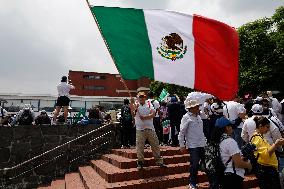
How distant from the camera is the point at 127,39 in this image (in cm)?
659

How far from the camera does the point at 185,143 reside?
21.6 feet

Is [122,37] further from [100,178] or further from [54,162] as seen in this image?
[54,162]

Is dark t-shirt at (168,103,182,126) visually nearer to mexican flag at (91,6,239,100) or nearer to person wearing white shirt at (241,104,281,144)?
mexican flag at (91,6,239,100)

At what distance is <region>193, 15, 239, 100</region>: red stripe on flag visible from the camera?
21.6 ft

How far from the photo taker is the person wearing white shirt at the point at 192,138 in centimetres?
645

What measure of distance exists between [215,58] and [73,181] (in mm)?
5355

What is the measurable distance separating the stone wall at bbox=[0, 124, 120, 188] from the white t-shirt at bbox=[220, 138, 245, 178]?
24.2ft

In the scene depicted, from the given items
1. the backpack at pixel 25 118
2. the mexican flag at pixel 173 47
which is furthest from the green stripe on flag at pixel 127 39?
the backpack at pixel 25 118

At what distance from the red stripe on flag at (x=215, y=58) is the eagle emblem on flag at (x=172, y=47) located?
319 mm

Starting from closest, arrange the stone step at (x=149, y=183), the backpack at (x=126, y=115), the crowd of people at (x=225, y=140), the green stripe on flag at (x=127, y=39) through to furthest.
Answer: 1. the crowd of people at (x=225, y=140)
2. the green stripe on flag at (x=127, y=39)
3. the stone step at (x=149, y=183)
4. the backpack at (x=126, y=115)

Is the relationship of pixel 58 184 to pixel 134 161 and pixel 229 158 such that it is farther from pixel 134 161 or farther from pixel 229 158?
pixel 229 158

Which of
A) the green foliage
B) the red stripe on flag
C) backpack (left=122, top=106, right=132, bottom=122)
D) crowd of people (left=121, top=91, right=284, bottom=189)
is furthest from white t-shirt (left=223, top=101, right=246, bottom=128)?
the green foliage

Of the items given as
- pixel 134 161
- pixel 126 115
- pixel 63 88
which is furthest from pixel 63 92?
pixel 134 161

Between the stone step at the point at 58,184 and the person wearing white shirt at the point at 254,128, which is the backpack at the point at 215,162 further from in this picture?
the stone step at the point at 58,184
